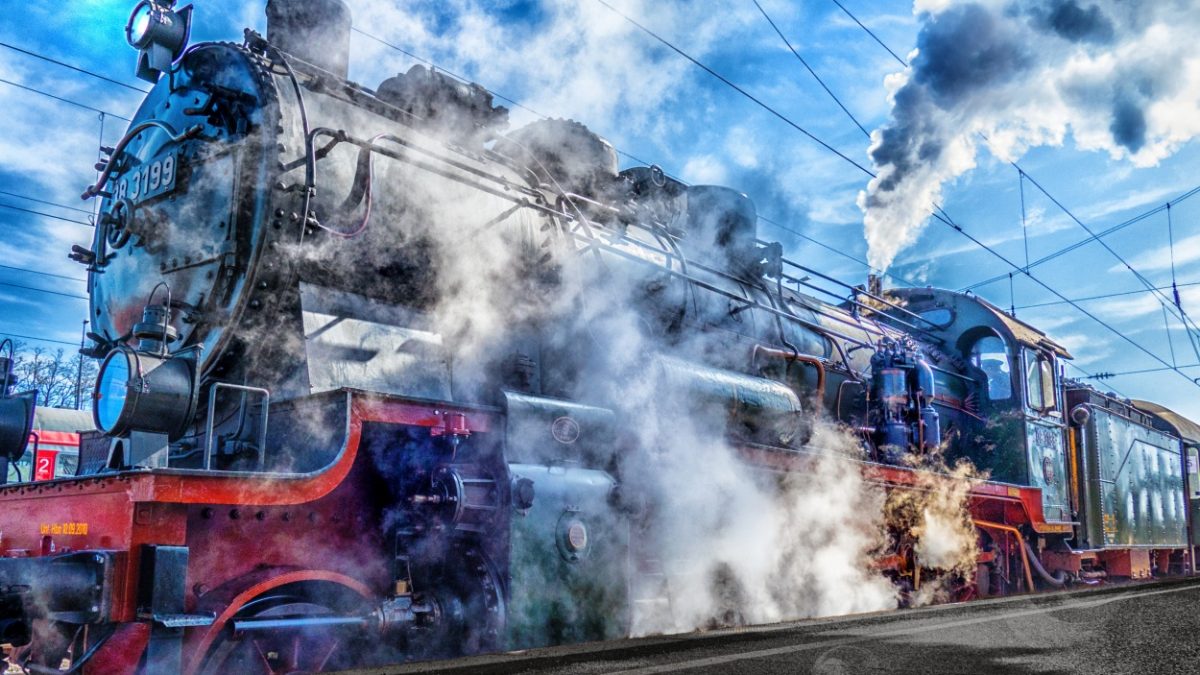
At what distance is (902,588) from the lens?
7.59m

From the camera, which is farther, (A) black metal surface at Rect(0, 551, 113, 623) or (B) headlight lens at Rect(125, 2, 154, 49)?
(B) headlight lens at Rect(125, 2, 154, 49)

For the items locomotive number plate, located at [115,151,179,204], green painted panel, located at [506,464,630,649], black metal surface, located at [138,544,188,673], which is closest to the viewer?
black metal surface, located at [138,544,188,673]

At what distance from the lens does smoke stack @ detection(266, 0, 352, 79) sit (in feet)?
15.1

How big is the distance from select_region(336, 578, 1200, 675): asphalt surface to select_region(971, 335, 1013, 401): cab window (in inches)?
173

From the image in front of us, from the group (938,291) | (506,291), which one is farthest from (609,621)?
(938,291)

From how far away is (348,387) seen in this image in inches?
142

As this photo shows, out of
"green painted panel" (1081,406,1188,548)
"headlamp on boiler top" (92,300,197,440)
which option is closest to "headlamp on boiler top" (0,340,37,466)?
"headlamp on boiler top" (92,300,197,440)

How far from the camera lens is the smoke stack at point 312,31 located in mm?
4609

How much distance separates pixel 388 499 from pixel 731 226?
13.6ft

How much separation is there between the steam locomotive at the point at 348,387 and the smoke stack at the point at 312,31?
1 cm

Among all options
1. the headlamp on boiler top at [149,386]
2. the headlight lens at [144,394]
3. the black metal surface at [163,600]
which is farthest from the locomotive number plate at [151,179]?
the black metal surface at [163,600]

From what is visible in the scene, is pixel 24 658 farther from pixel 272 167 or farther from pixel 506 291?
pixel 506 291

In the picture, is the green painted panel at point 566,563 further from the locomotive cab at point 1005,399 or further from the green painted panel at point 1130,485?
the green painted panel at point 1130,485

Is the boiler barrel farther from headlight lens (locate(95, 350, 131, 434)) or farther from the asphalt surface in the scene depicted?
headlight lens (locate(95, 350, 131, 434))
